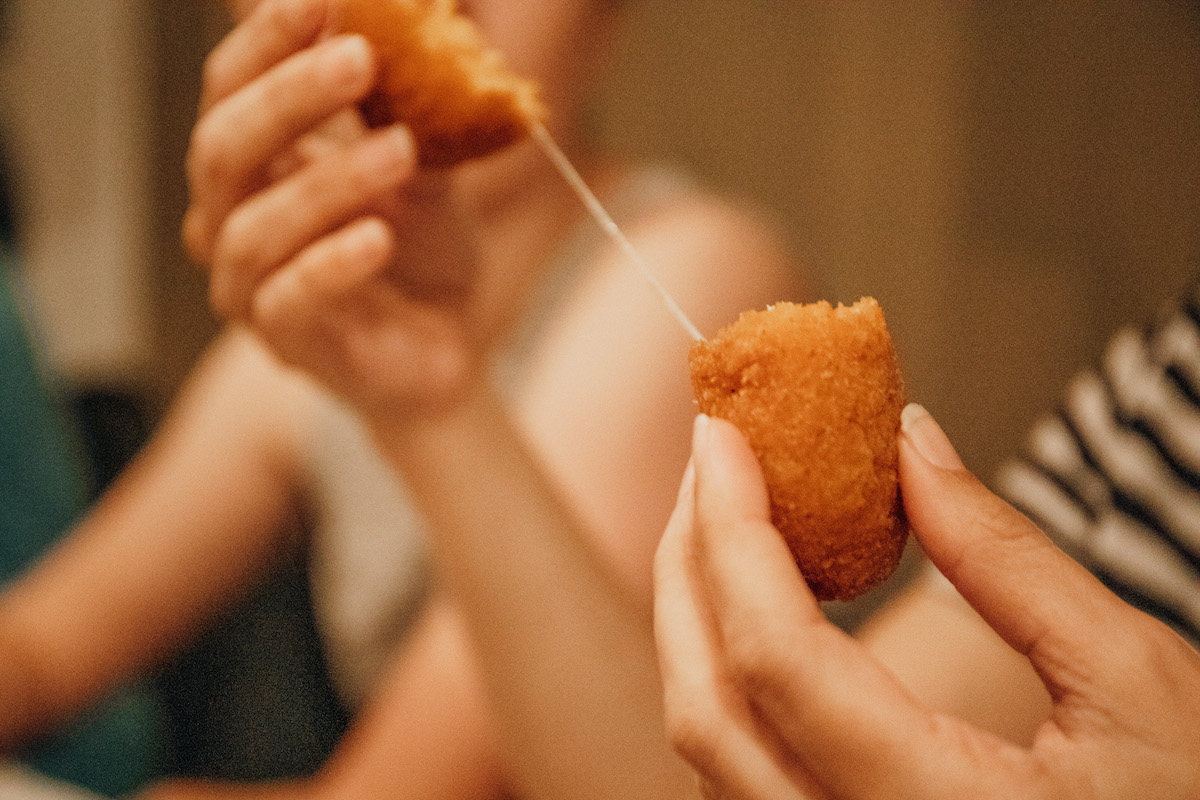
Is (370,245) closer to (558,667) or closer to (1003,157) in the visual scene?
(558,667)

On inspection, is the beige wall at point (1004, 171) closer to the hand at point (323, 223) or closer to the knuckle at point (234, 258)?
the hand at point (323, 223)

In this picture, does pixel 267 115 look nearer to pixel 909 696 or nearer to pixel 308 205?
pixel 308 205

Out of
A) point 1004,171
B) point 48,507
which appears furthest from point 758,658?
point 48,507

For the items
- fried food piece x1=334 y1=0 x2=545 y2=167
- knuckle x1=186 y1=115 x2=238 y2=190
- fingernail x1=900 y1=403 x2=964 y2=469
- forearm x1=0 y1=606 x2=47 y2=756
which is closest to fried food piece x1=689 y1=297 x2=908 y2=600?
fingernail x1=900 y1=403 x2=964 y2=469

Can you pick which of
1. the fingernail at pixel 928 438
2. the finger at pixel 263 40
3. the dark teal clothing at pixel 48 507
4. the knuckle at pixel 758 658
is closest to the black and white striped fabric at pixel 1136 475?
the fingernail at pixel 928 438

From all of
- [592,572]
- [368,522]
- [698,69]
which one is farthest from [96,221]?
[592,572]

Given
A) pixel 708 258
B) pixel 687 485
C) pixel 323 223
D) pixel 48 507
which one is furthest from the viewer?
pixel 48 507
